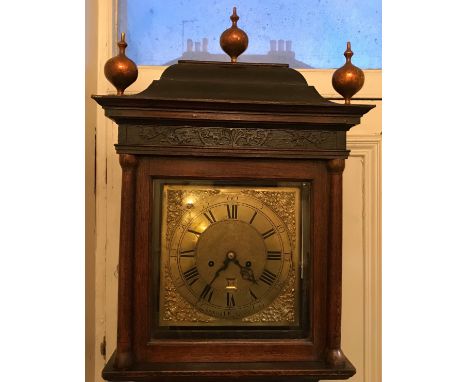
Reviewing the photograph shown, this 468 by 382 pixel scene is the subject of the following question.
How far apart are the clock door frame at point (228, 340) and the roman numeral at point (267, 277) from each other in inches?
3.2

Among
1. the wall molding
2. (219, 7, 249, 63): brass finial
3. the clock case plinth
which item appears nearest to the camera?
the clock case plinth

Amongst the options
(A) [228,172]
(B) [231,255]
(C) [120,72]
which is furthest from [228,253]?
(C) [120,72]

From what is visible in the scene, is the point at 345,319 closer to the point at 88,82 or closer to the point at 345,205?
the point at 345,205

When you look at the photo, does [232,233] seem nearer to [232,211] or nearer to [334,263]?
[232,211]

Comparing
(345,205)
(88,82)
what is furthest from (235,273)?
(88,82)

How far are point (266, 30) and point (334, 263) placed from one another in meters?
0.82

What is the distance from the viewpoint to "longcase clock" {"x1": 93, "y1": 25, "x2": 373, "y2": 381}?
3.44ft

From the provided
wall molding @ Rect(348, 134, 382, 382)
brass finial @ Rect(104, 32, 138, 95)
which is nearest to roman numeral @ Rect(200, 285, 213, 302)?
brass finial @ Rect(104, 32, 138, 95)

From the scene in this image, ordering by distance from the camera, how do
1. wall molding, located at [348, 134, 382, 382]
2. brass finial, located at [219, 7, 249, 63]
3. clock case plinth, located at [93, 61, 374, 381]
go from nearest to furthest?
clock case plinth, located at [93, 61, 374, 381] → brass finial, located at [219, 7, 249, 63] → wall molding, located at [348, 134, 382, 382]

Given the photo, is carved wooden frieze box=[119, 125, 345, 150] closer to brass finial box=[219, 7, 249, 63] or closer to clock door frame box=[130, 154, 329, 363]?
clock door frame box=[130, 154, 329, 363]

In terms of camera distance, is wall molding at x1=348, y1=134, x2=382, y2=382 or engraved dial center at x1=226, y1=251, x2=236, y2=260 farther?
wall molding at x1=348, y1=134, x2=382, y2=382

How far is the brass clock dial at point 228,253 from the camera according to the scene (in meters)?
1.06

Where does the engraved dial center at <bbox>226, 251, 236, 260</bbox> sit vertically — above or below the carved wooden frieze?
below

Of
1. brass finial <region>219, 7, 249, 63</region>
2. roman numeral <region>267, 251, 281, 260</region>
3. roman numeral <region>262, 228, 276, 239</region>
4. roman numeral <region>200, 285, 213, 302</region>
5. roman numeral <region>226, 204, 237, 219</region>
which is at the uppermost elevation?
brass finial <region>219, 7, 249, 63</region>
